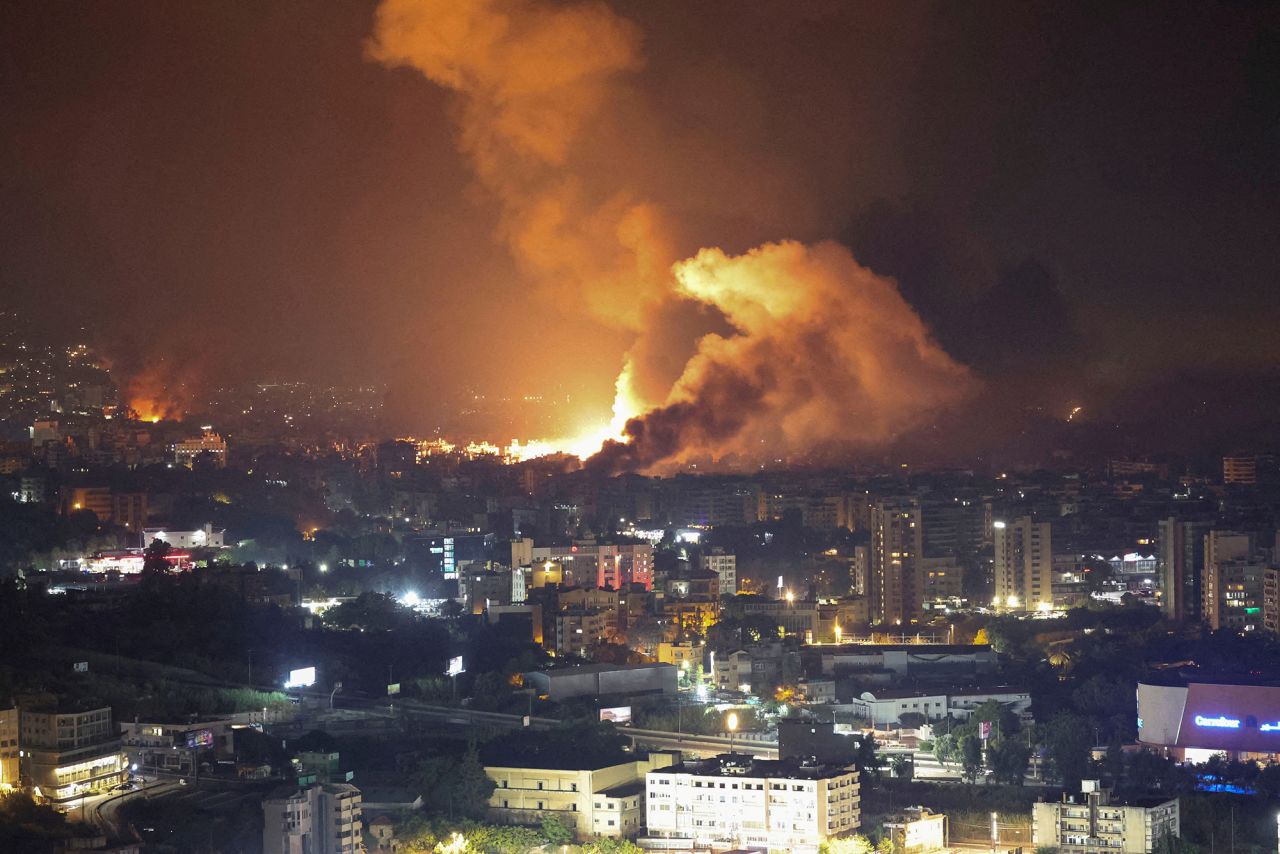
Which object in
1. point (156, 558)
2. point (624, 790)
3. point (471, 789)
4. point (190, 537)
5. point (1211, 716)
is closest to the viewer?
point (471, 789)

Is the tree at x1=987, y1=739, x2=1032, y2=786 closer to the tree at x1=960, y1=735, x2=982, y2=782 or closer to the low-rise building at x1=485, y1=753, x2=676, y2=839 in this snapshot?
the tree at x1=960, y1=735, x2=982, y2=782

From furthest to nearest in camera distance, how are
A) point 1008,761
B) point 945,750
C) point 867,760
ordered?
point 945,750
point 1008,761
point 867,760

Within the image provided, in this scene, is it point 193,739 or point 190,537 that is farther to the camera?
point 190,537

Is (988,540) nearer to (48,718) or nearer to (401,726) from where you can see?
(401,726)

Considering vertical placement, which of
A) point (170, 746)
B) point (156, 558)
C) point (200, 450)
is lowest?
point (170, 746)

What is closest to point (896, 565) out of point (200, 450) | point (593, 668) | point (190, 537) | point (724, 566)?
point (724, 566)

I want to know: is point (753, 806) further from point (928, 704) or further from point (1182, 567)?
point (1182, 567)

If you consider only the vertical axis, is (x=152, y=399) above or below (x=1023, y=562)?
above
